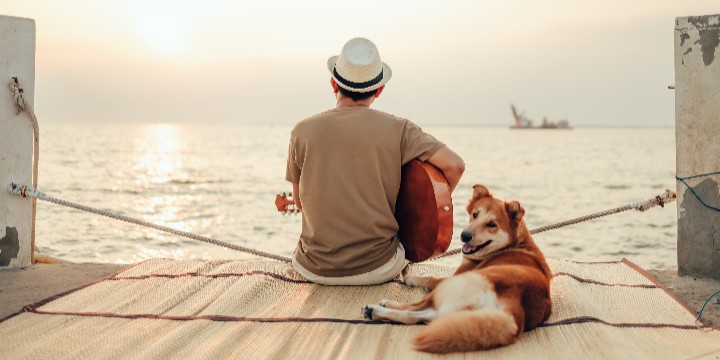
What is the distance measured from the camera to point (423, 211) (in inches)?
172

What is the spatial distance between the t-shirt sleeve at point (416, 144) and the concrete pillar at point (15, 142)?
Answer: 10.3 ft

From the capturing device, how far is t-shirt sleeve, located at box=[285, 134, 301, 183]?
4.40 meters

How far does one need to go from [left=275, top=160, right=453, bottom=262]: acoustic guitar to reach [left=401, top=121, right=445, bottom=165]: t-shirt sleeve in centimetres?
6

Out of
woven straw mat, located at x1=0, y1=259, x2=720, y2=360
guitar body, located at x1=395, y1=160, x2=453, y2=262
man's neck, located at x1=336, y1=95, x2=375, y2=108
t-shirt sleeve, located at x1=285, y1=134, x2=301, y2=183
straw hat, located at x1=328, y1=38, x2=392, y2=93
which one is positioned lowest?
woven straw mat, located at x1=0, y1=259, x2=720, y2=360

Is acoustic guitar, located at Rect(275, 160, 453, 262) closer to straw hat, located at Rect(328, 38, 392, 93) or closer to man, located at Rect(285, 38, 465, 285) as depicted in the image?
man, located at Rect(285, 38, 465, 285)

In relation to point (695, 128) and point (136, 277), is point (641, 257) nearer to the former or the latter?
point (695, 128)

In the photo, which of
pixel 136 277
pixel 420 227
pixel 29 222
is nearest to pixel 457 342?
pixel 420 227

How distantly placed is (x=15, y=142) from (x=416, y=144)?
10.7 ft

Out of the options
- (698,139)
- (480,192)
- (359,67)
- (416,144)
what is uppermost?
(359,67)

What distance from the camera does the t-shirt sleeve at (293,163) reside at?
14.4ft

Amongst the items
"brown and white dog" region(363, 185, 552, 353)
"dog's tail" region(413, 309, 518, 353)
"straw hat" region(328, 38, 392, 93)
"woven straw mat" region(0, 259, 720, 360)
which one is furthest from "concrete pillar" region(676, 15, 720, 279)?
"dog's tail" region(413, 309, 518, 353)

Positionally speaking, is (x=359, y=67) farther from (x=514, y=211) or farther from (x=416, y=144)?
(x=514, y=211)

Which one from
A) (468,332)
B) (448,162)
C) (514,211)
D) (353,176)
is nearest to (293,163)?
(353,176)

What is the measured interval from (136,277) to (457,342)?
2.62m
